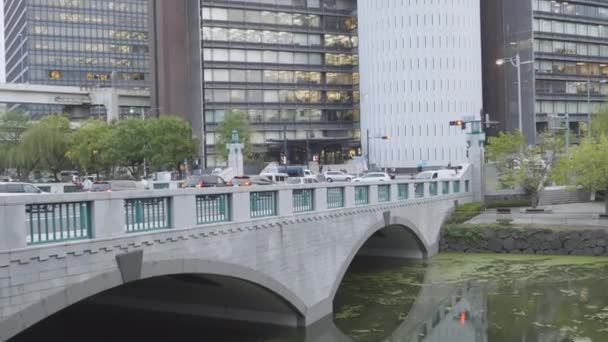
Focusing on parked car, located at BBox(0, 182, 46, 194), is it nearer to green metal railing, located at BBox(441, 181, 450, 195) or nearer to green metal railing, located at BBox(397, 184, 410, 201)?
green metal railing, located at BBox(397, 184, 410, 201)

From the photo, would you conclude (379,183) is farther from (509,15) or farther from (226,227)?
(509,15)

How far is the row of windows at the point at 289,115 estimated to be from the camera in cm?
9556

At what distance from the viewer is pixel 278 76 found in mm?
100125

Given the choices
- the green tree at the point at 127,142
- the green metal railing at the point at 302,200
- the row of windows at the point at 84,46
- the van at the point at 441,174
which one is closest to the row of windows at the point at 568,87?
the van at the point at 441,174

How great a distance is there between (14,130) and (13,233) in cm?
7944

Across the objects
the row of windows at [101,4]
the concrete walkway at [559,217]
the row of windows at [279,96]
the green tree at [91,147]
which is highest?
the row of windows at [101,4]

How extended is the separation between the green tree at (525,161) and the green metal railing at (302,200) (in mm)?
24140

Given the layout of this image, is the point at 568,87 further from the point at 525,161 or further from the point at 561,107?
the point at 525,161

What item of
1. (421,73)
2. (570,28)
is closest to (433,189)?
(421,73)

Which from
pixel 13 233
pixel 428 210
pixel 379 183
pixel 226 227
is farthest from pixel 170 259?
pixel 428 210

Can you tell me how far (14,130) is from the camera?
3312 inches

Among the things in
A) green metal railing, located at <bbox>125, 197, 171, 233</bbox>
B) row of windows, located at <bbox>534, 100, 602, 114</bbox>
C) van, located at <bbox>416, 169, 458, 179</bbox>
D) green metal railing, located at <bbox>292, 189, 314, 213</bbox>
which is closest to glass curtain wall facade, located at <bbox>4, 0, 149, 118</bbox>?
row of windows, located at <bbox>534, 100, 602, 114</bbox>

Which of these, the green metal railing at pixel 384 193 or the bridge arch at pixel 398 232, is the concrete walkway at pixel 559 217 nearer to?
the bridge arch at pixel 398 232

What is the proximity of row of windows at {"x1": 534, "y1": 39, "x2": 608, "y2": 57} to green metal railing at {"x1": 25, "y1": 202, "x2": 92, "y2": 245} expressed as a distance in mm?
100969
